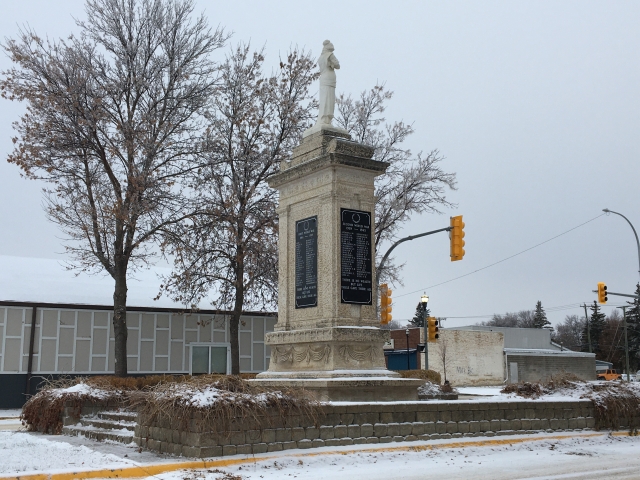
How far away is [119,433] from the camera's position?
1361cm

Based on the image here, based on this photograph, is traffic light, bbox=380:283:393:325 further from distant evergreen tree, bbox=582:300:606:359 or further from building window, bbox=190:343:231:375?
distant evergreen tree, bbox=582:300:606:359

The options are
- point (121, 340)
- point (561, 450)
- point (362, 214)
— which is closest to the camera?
point (561, 450)

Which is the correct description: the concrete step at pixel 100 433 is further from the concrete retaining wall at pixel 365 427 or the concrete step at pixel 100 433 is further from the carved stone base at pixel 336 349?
the carved stone base at pixel 336 349

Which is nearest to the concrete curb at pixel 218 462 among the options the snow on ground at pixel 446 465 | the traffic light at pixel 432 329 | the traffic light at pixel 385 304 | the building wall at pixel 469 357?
the snow on ground at pixel 446 465

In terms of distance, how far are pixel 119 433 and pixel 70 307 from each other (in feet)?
60.6

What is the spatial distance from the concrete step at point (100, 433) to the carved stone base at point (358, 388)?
258 cm

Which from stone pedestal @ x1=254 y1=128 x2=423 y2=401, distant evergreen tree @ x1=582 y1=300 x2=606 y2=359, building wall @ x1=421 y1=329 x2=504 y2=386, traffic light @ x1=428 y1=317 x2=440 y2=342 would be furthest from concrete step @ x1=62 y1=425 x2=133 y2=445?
distant evergreen tree @ x1=582 y1=300 x2=606 y2=359

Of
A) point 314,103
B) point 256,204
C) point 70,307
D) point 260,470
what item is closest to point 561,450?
point 260,470

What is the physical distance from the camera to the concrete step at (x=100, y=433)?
13.1 m

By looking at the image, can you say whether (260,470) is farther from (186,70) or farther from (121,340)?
(186,70)

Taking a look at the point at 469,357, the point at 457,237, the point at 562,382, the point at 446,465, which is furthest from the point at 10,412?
the point at 469,357

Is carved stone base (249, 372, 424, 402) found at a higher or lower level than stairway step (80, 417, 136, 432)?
higher

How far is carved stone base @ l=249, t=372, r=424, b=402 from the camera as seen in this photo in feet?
45.6

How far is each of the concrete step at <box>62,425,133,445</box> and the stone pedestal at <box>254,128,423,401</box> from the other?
307 centimetres
